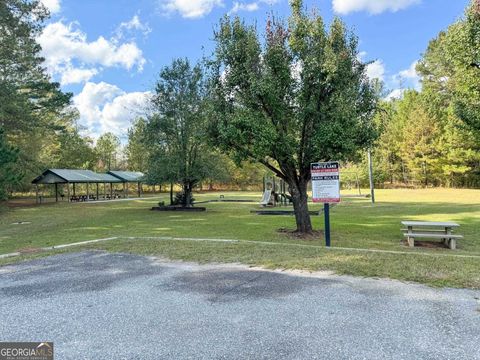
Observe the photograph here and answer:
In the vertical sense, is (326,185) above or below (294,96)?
below

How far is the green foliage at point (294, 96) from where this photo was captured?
8.37 meters

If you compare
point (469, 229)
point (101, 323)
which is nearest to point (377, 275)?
point (101, 323)

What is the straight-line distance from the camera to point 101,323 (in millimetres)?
3295

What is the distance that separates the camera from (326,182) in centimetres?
747

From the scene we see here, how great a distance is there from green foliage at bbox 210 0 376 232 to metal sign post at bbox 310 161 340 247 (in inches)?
37.4

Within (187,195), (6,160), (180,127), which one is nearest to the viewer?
(6,160)

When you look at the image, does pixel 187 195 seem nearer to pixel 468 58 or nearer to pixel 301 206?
pixel 301 206


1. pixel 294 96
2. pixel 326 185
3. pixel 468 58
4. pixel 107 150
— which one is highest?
pixel 107 150

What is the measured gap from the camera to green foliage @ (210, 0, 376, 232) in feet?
27.5

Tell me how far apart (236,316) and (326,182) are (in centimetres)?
469

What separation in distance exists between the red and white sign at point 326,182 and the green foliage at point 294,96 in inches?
36.9

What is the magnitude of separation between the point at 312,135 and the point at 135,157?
1534 inches

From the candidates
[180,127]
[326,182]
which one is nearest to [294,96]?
[326,182]

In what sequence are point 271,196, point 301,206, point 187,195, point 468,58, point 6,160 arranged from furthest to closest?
point 271,196 → point 187,195 → point 6,160 → point 468,58 → point 301,206
